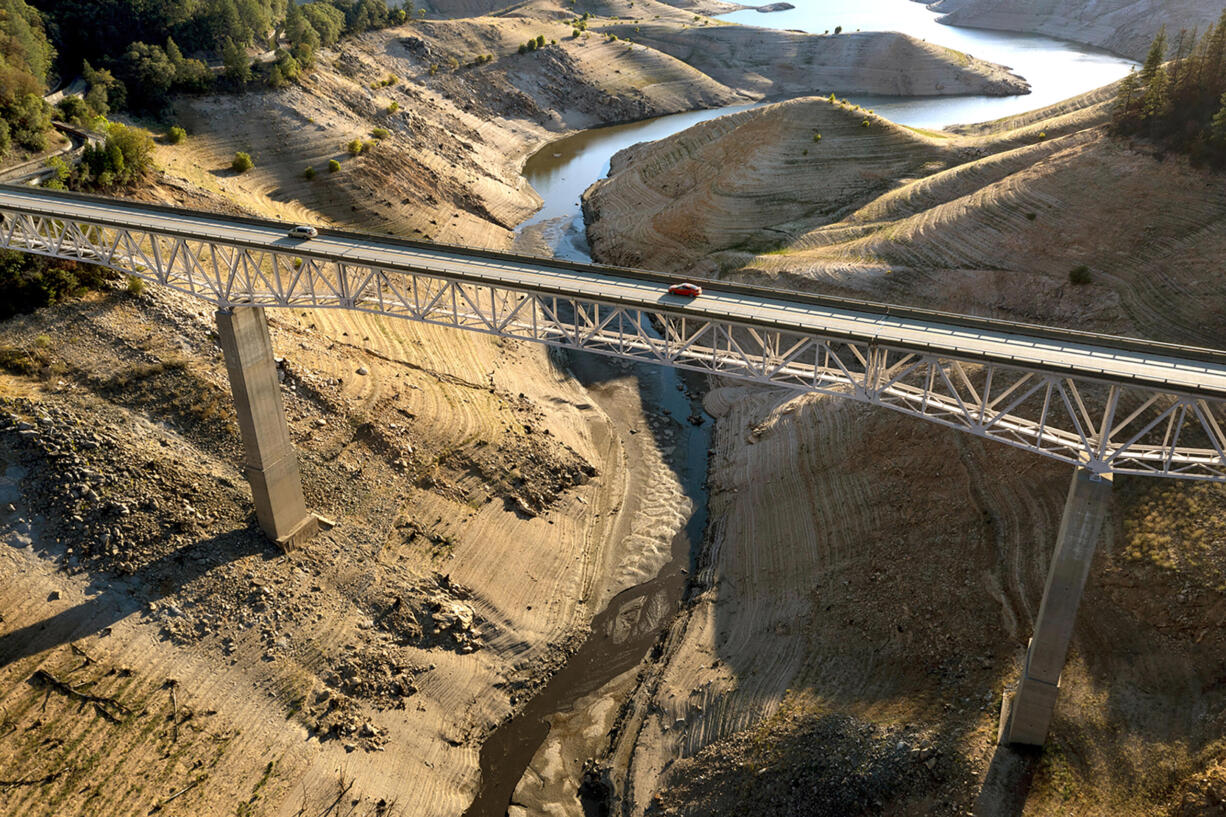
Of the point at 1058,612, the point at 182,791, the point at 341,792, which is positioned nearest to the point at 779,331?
the point at 1058,612

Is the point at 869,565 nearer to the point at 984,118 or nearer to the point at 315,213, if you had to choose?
the point at 315,213

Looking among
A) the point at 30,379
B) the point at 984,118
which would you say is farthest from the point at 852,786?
the point at 984,118

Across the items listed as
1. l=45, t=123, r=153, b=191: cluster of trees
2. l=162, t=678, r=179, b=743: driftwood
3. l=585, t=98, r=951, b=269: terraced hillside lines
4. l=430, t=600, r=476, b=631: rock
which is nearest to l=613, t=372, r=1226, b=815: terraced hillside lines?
l=430, t=600, r=476, b=631: rock

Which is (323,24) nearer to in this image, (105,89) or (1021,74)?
(105,89)

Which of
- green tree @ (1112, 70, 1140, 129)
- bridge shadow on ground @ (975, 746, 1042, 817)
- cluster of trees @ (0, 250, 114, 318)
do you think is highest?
green tree @ (1112, 70, 1140, 129)

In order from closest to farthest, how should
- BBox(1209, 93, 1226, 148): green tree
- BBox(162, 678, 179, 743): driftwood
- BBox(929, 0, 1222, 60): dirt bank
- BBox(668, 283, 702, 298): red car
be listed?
BBox(162, 678, 179, 743): driftwood → BBox(668, 283, 702, 298): red car → BBox(1209, 93, 1226, 148): green tree → BBox(929, 0, 1222, 60): dirt bank

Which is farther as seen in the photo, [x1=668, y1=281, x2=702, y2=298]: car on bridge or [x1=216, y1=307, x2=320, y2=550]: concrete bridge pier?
[x1=216, y1=307, x2=320, y2=550]: concrete bridge pier

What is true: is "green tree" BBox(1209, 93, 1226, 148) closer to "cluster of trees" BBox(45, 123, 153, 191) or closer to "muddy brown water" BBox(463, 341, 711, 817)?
"muddy brown water" BBox(463, 341, 711, 817)
